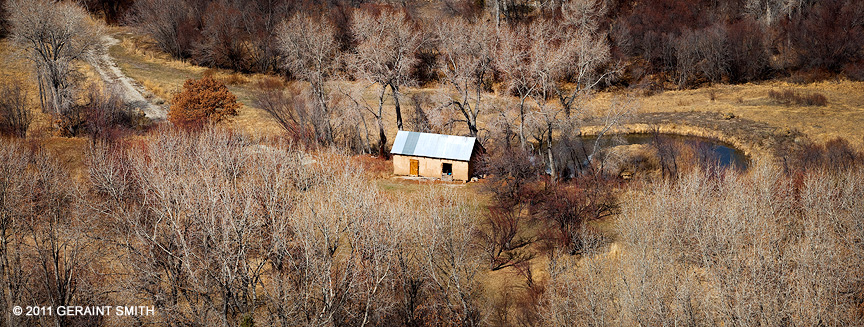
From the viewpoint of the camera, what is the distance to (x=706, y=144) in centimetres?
5372

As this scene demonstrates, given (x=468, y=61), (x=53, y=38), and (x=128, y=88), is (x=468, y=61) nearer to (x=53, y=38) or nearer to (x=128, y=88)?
(x=53, y=38)

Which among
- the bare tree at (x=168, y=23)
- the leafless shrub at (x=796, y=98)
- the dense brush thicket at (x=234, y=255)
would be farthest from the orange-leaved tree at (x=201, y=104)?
the leafless shrub at (x=796, y=98)

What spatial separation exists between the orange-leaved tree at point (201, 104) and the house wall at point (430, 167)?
15.4 meters

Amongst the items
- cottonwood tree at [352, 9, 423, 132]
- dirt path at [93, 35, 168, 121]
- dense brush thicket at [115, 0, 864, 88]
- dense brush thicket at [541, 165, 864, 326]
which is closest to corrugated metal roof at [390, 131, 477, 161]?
cottonwood tree at [352, 9, 423, 132]

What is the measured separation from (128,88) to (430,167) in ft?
124

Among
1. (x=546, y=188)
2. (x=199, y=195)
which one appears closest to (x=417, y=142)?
(x=546, y=188)

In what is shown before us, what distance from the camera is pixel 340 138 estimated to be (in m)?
55.3

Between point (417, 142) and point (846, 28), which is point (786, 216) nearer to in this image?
point (417, 142)

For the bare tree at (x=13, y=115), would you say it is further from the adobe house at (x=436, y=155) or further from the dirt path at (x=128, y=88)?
the adobe house at (x=436, y=155)

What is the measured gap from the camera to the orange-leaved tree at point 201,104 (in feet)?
167

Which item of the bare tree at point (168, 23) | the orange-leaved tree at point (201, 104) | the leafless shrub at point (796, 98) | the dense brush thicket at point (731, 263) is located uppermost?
the bare tree at point (168, 23)

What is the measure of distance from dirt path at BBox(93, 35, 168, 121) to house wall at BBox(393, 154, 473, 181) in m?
24.7

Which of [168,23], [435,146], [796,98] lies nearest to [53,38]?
[168,23]

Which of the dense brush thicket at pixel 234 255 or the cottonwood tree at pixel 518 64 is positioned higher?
the cottonwood tree at pixel 518 64
